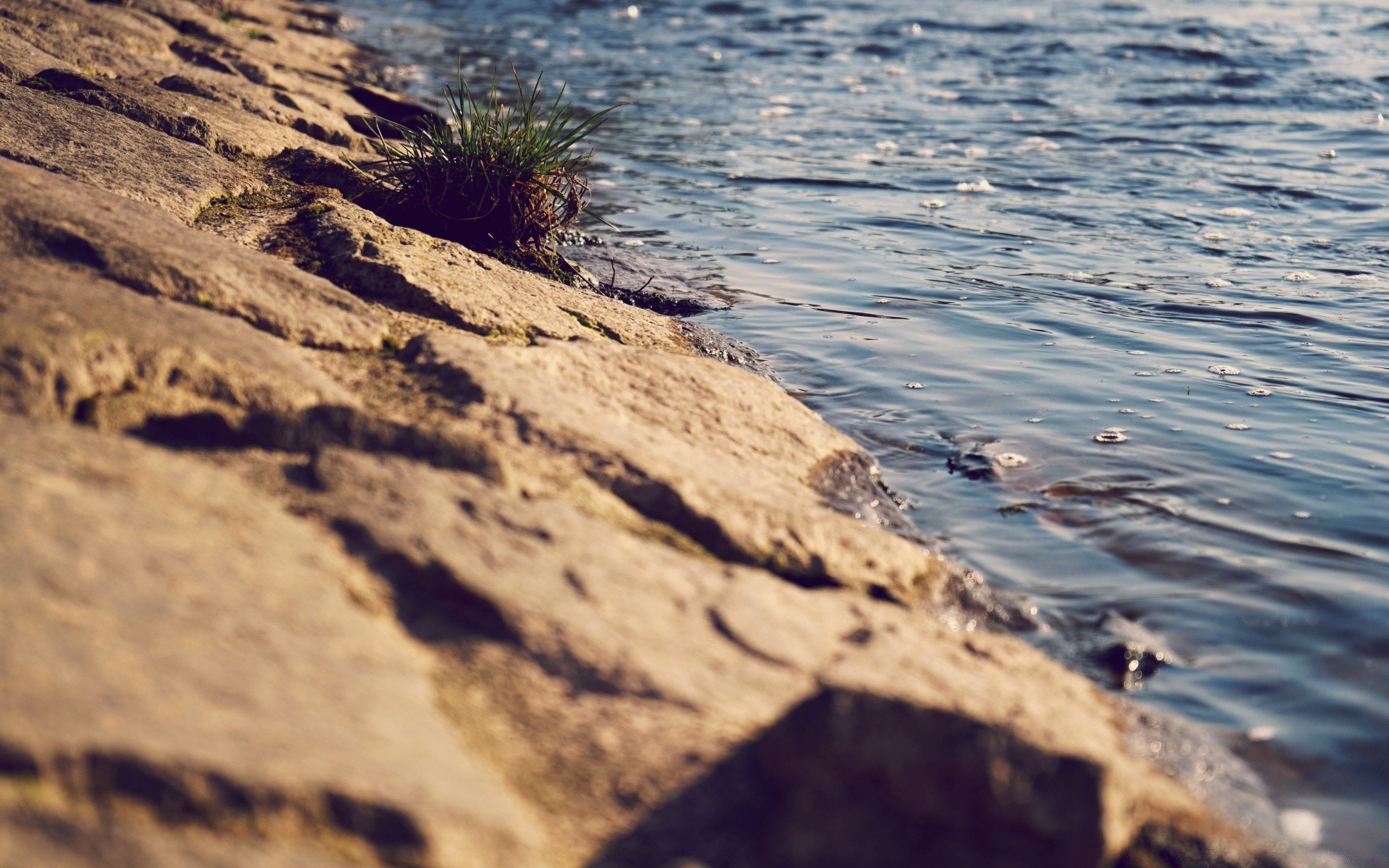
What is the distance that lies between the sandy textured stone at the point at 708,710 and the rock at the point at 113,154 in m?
2.02

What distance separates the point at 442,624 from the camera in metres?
1.88

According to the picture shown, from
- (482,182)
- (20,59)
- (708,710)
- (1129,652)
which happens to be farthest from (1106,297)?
(20,59)

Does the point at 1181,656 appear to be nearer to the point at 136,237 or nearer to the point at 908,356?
the point at 908,356

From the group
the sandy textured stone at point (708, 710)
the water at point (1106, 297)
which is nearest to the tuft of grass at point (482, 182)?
the water at point (1106, 297)

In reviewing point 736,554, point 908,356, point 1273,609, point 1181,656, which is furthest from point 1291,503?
point 736,554

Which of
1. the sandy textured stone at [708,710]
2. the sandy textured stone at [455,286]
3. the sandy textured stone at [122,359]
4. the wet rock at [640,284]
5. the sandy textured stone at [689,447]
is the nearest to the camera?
the sandy textured stone at [708,710]

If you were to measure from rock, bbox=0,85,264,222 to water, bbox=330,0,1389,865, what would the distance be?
2.27 m

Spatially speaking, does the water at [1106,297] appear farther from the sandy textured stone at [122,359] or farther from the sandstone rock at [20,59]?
the sandstone rock at [20,59]

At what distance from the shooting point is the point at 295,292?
3.03 meters

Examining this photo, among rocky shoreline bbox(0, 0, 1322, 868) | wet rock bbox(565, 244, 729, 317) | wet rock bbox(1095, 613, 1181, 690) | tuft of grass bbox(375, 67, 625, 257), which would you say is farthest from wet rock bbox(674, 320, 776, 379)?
wet rock bbox(1095, 613, 1181, 690)

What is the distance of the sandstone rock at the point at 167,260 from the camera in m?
2.69

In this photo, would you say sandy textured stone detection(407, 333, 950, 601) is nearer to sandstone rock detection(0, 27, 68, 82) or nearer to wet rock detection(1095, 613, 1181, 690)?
wet rock detection(1095, 613, 1181, 690)

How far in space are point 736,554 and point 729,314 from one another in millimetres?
3057

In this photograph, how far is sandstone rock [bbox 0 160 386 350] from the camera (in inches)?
106
